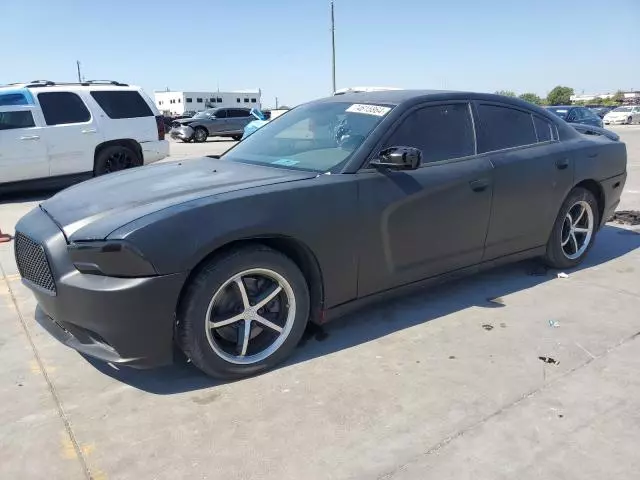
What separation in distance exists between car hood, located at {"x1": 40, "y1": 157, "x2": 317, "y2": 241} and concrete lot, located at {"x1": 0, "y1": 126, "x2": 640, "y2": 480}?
91 cm

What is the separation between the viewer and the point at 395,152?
3377mm

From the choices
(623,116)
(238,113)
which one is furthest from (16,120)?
(623,116)

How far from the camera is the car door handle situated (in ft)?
12.9

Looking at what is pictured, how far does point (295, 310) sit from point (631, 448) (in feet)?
5.90

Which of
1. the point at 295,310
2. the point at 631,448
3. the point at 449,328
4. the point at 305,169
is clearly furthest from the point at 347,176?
the point at 631,448

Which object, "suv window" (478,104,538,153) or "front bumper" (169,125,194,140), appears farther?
"front bumper" (169,125,194,140)

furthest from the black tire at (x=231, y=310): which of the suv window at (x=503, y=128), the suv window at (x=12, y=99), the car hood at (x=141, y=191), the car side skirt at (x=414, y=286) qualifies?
the suv window at (x=12, y=99)

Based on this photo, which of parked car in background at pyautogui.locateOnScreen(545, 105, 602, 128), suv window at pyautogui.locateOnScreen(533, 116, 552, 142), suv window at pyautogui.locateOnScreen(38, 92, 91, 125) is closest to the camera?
suv window at pyautogui.locateOnScreen(533, 116, 552, 142)

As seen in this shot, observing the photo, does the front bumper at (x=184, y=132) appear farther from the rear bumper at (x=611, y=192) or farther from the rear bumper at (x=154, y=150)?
the rear bumper at (x=611, y=192)

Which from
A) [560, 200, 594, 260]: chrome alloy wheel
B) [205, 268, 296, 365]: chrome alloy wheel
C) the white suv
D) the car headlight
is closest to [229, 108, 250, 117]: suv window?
the white suv

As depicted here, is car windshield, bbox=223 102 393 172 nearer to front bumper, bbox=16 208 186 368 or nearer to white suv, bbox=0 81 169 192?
front bumper, bbox=16 208 186 368

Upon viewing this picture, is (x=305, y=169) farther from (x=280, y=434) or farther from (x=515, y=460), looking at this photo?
(x=515, y=460)

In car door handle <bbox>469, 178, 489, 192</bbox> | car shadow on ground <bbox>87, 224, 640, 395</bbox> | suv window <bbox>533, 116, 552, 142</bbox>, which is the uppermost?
suv window <bbox>533, 116, 552, 142</bbox>

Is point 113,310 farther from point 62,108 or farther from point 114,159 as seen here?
point 114,159
